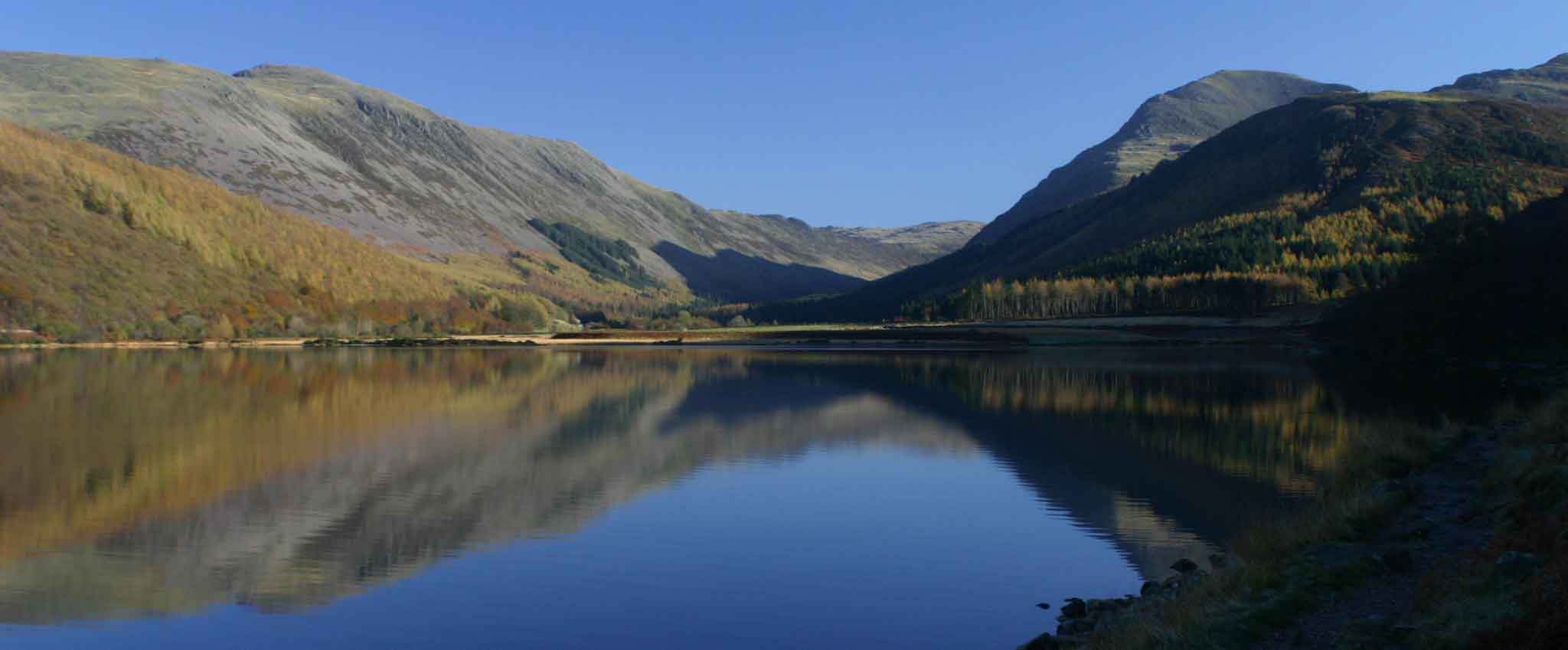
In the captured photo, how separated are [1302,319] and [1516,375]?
290 feet

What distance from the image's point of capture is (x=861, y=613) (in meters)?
20.1

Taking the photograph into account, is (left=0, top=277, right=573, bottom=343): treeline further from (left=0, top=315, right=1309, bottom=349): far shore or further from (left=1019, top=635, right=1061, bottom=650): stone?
(left=1019, top=635, right=1061, bottom=650): stone

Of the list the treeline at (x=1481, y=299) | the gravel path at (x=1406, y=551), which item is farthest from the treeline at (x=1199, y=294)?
the gravel path at (x=1406, y=551)

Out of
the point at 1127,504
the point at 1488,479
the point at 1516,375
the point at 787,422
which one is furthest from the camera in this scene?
the point at 1516,375

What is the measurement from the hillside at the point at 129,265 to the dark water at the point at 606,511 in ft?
279

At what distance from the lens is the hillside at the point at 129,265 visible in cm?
13888

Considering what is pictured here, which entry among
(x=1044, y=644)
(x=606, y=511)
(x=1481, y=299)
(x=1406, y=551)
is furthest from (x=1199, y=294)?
(x=1044, y=644)

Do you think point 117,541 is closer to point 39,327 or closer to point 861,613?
point 861,613

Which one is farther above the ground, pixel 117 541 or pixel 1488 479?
pixel 1488 479

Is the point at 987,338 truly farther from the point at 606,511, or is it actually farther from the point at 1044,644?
the point at 1044,644

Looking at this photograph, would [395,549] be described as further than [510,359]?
No

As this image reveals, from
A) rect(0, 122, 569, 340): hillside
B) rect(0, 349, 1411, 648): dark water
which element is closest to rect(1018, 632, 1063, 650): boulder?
rect(0, 349, 1411, 648): dark water

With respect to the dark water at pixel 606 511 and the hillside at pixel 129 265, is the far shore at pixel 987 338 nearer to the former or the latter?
the hillside at pixel 129 265

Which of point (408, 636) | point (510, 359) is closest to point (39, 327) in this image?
point (510, 359)
